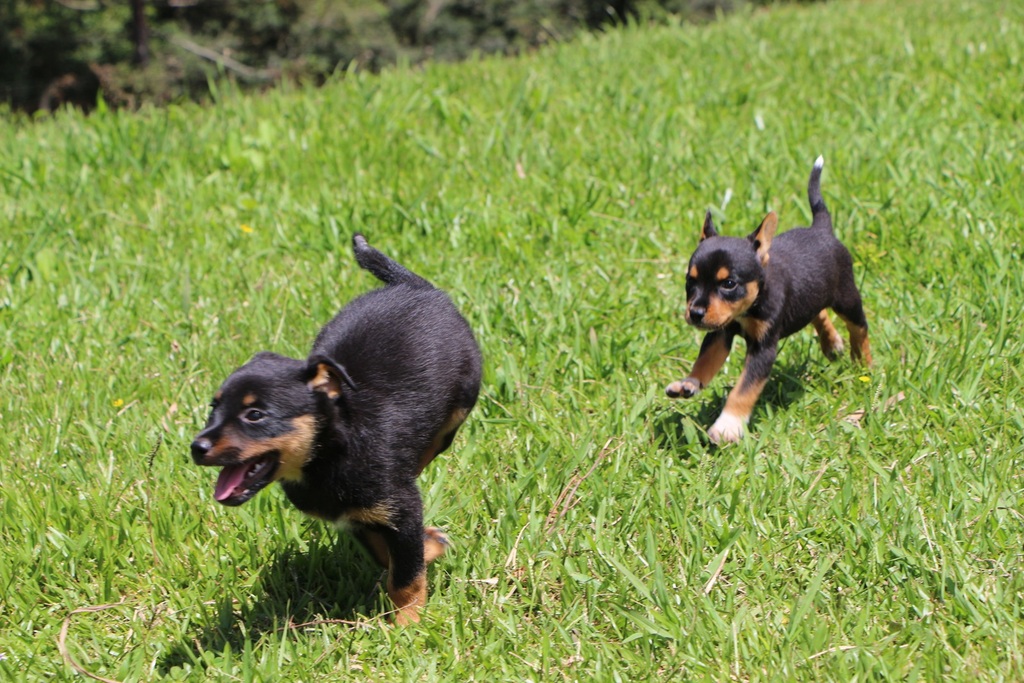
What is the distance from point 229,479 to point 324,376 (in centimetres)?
44

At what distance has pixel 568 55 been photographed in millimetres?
9766

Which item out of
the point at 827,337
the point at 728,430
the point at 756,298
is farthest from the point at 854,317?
the point at 728,430

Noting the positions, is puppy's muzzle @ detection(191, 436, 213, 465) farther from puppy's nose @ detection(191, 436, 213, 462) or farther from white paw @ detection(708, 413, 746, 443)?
white paw @ detection(708, 413, 746, 443)

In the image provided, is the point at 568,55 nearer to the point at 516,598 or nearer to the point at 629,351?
the point at 629,351

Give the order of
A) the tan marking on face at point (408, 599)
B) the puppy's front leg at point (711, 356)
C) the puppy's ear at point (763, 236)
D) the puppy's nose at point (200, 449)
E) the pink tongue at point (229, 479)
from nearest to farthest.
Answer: the puppy's nose at point (200, 449) < the pink tongue at point (229, 479) < the tan marking on face at point (408, 599) < the puppy's ear at point (763, 236) < the puppy's front leg at point (711, 356)

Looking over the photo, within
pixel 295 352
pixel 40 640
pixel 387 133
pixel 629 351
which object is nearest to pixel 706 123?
pixel 387 133

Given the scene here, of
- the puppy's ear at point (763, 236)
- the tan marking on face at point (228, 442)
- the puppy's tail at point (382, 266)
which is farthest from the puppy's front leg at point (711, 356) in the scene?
the tan marking on face at point (228, 442)

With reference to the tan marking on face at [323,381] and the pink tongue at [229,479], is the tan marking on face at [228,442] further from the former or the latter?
the tan marking on face at [323,381]

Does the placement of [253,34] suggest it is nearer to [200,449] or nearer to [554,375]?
[554,375]

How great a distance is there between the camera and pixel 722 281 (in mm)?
4316

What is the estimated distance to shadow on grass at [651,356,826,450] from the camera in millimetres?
4613

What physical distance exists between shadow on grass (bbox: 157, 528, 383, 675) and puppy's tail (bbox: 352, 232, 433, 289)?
108cm

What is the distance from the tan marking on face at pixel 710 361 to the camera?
15.0 ft

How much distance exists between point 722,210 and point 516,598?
134 inches
